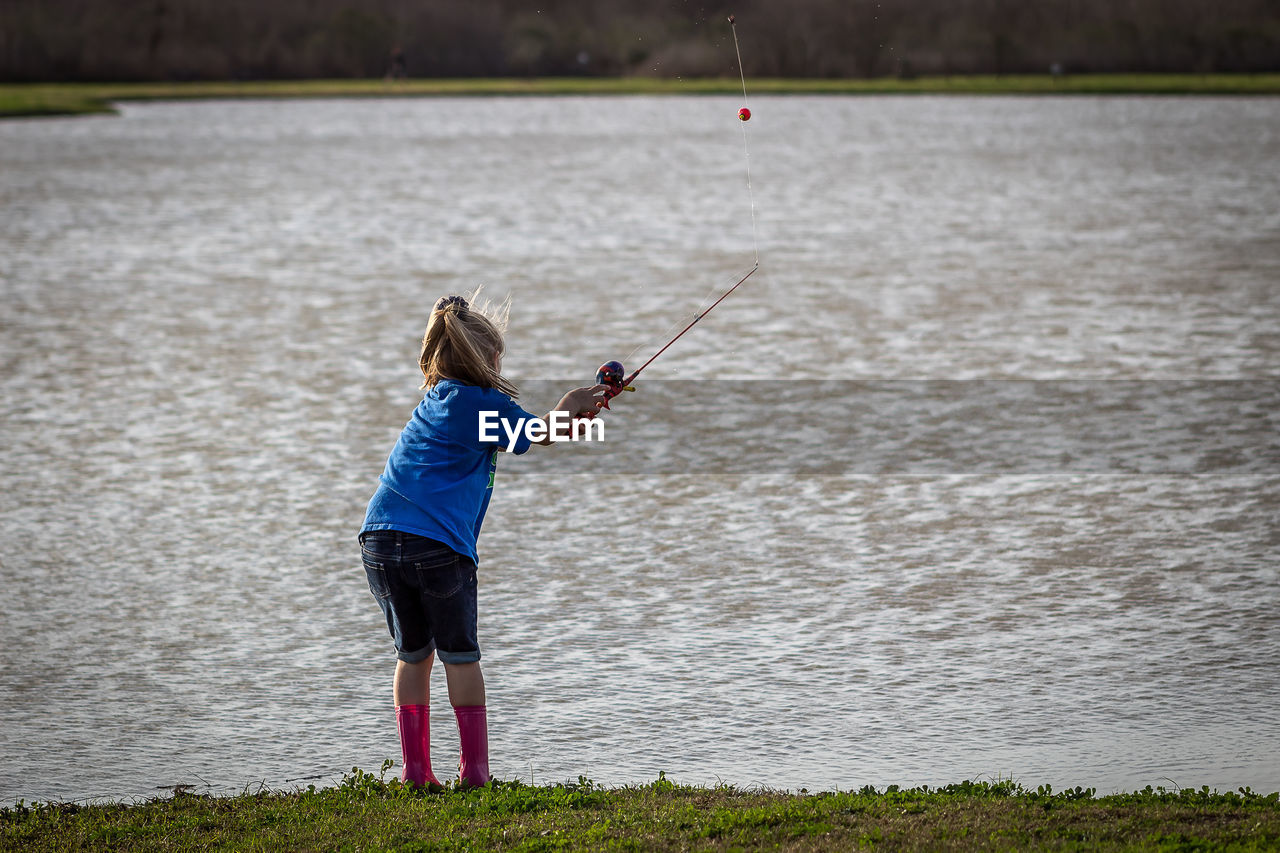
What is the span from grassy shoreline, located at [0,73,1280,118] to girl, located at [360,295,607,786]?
41889 mm

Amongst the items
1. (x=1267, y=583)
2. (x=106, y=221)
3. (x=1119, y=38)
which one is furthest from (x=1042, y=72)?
(x=1267, y=583)

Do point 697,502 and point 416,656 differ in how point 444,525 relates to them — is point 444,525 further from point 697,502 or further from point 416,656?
point 697,502

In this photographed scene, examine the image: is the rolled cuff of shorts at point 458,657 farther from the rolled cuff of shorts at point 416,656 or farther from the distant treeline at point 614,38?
the distant treeline at point 614,38

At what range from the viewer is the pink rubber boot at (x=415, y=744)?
4.77 meters

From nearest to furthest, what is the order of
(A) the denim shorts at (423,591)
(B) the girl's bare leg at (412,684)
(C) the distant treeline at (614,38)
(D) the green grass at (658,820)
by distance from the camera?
1. (D) the green grass at (658,820)
2. (A) the denim shorts at (423,591)
3. (B) the girl's bare leg at (412,684)
4. (C) the distant treeline at (614,38)

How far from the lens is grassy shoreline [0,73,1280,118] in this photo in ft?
159

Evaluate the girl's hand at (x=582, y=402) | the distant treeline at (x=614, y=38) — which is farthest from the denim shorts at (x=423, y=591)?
the distant treeline at (x=614, y=38)

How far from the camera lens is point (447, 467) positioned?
477 cm

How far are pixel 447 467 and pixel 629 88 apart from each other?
55.8m

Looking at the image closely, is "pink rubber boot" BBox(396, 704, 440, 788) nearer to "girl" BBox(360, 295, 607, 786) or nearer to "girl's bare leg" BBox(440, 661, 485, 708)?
"girl" BBox(360, 295, 607, 786)

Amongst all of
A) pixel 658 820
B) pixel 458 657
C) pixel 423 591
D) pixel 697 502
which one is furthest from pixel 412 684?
pixel 697 502

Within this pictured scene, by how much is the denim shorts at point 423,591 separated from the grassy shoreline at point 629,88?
138 ft

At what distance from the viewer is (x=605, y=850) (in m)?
4.10

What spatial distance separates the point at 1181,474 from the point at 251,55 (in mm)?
70282
